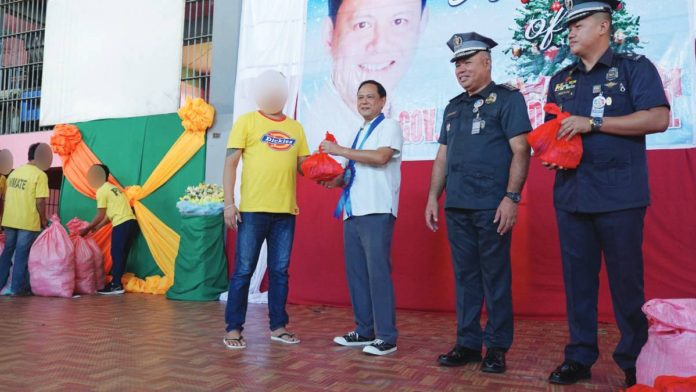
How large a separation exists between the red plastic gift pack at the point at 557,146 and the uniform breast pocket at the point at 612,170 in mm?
81

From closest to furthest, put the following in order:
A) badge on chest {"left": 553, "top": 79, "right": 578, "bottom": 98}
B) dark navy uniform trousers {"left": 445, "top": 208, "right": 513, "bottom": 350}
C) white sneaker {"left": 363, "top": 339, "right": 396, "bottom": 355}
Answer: badge on chest {"left": 553, "top": 79, "right": 578, "bottom": 98} < dark navy uniform trousers {"left": 445, "top": 208, "right": 513, "bottom": 350} < white sneaker {"left": 363, "top": 339, "right": 396, "bottom": 355}

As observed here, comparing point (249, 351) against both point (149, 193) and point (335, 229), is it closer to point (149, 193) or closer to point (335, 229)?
point (335, 229)

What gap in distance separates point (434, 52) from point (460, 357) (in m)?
3.19

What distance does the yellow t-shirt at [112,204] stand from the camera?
5680 millimetres

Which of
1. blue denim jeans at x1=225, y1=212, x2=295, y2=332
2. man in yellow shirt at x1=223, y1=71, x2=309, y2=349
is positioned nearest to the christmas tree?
man in yellow shirt at x1=223, y1=71, x2=309, y2=349

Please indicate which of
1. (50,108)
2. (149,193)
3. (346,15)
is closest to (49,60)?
(50,108)

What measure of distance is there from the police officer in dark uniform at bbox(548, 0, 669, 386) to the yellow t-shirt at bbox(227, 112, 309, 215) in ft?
4.47

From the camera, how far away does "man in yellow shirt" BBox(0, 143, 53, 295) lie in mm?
5145

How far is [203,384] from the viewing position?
2031 millimetres

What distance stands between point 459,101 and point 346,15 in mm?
3184

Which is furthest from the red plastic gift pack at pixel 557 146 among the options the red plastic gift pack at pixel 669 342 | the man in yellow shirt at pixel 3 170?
the man in yellow shirt at pixel 3 170

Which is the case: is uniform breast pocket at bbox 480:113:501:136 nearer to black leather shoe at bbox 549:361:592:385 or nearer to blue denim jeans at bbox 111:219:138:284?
black leather shoe at bbox 549:361:592:385

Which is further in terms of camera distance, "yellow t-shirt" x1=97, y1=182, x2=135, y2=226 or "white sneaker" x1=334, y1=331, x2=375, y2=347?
"yellow t-shirt" x1=97, y1=182, x2=135, y2=226

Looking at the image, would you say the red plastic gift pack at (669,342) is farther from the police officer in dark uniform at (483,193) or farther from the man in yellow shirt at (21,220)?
the man in yellow shirt at (21,220)
